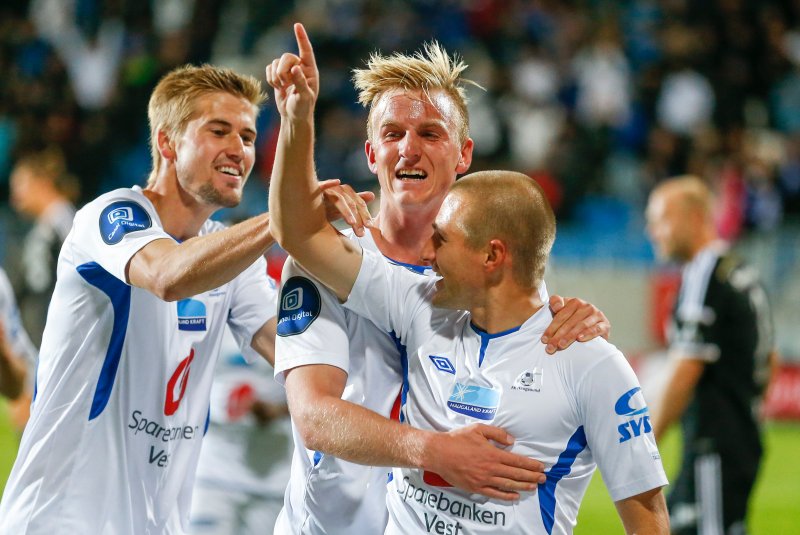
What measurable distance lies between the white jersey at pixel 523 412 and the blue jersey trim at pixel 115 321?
97 centimetres

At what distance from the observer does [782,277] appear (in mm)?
13219

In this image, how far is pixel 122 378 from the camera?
12.7 feet

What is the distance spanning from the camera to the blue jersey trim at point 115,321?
384cm

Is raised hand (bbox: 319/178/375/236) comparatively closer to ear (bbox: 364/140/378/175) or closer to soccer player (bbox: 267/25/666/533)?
soccer player (bbox: 267/25/666/533)

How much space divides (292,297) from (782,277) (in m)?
10.9

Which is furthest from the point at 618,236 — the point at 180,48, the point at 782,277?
the point at 180,48

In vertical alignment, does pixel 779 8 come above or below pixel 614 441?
above

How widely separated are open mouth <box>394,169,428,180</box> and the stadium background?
9.31 m

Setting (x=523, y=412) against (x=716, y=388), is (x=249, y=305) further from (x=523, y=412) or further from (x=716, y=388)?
(x=716, y=388)

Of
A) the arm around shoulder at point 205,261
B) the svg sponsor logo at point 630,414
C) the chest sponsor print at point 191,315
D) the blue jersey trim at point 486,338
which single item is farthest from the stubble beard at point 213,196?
the svg sponsor logo at point 630,414

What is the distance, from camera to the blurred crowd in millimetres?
14898

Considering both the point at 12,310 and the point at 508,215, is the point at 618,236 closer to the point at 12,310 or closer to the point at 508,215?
the point at 12,310

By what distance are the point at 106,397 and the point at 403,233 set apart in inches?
46.6

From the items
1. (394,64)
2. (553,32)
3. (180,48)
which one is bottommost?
(394,64)
